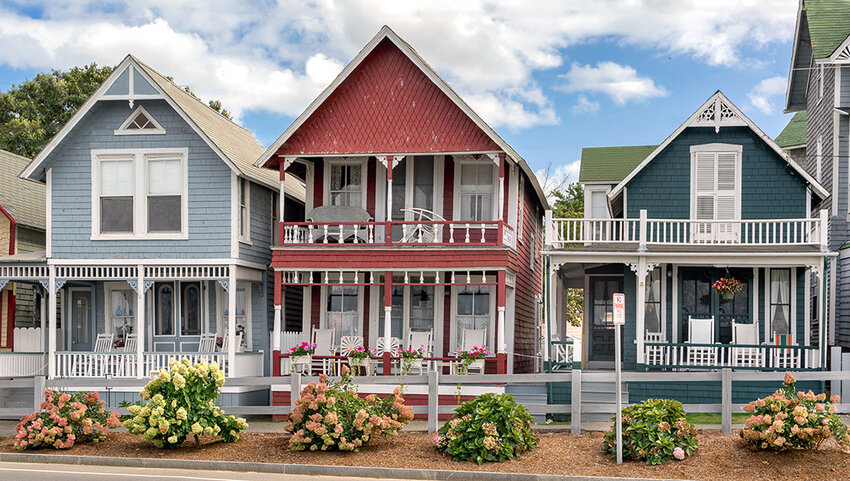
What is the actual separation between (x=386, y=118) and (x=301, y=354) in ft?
19.6

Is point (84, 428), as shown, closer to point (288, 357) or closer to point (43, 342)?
point (288, 357)

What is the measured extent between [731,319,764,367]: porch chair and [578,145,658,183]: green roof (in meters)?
8.26

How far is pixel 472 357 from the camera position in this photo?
2058cm

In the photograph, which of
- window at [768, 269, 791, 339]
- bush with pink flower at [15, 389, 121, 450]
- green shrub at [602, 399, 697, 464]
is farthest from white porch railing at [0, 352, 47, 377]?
window at [768, 269, 791, 339]

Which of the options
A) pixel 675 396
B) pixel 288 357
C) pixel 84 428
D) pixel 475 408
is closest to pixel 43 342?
pixel 288 357

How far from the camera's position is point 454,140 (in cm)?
2150

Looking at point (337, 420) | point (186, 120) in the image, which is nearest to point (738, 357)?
point (337, 420)

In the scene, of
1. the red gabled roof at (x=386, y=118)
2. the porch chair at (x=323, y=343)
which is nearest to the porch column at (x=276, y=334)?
the porch chair at (x=323, y=343)

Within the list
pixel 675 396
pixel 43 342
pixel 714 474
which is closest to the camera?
pixel 714 474

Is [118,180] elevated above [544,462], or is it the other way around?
[118,180]

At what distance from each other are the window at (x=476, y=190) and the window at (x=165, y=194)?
702 centimetres

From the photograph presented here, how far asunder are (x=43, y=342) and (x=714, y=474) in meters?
18.0

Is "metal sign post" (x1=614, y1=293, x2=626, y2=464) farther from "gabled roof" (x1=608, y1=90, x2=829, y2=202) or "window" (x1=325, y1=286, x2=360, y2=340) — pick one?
"window" (x1=325, y1=286, x2=360, y2=340)

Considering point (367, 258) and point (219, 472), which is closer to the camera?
point (219, 472)
